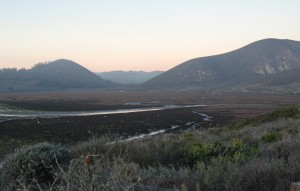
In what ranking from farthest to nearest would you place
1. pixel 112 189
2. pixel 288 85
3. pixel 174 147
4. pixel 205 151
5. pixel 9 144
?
pixel 288 85, pixel 9 144, pixel 174 147, pixel 205 151, pixel 112 189

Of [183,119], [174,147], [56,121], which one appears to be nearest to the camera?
[174,147]

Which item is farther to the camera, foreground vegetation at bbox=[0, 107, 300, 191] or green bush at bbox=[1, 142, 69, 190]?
green bush at bbox=[1, 142, 69, 190]

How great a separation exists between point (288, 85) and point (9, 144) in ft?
449

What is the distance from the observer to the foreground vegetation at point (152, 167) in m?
4.36

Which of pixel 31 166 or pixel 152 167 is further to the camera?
pixel 31 166

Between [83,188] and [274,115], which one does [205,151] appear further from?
[274,115]

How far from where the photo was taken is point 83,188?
4105mm

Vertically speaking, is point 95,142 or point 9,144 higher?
point 95,142

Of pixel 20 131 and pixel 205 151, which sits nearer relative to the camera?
pixel 205 151

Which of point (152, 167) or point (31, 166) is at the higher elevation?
point (31, 166)

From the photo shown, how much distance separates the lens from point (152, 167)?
23.5 feet

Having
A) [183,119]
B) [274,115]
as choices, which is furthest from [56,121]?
[274,115]

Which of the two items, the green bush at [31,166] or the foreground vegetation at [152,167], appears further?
the green bush at [31,166]

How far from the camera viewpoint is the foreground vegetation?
4.36 metres
